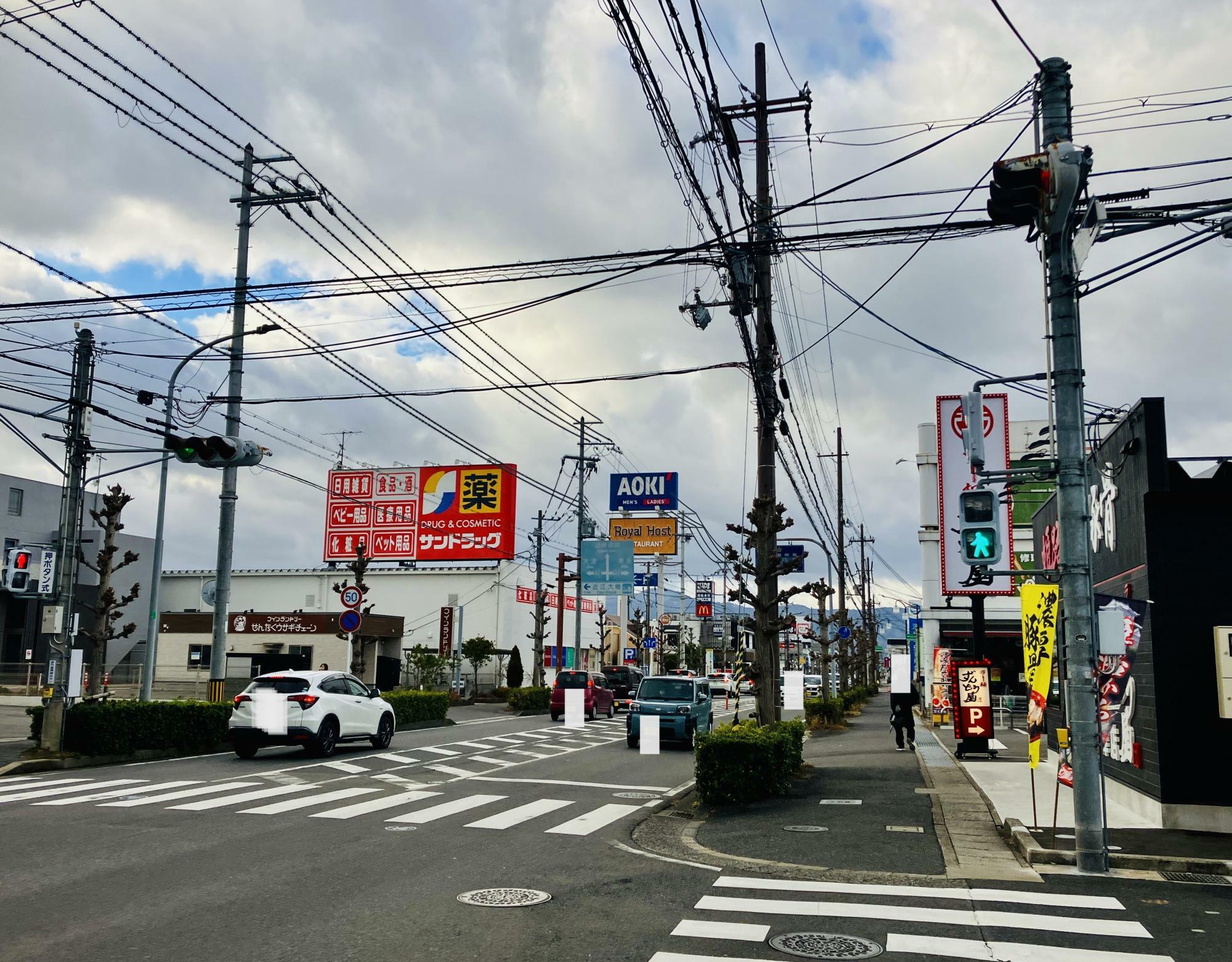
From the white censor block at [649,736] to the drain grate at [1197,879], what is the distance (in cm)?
1509

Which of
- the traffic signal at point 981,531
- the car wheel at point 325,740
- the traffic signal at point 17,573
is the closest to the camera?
the traffic signal at point 981,531

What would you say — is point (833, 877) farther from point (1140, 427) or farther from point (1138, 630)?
point (1140, 427)

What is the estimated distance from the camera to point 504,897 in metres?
8.46

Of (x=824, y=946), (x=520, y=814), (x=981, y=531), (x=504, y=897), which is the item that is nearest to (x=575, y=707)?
(x=520, y=814)

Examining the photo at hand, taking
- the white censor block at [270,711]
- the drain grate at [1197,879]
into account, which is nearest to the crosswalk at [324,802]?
the white censor block at [270,711]

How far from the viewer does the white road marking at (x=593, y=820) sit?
41.1ft

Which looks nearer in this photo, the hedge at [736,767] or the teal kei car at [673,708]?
the hedge at [736,767]

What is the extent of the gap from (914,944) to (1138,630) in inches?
294

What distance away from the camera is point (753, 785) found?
49.1ft

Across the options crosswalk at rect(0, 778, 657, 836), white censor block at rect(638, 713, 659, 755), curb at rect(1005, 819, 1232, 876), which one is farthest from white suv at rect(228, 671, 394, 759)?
curb at rect(1005, 819, 1232, 876)

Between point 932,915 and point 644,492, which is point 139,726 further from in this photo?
point 644,492

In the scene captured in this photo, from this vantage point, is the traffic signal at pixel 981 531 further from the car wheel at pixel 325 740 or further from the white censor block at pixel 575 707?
the white censor block at pixel 575 707

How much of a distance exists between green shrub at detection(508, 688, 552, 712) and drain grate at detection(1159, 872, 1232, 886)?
3347 centimetres

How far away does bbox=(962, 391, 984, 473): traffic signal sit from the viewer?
10664mm
